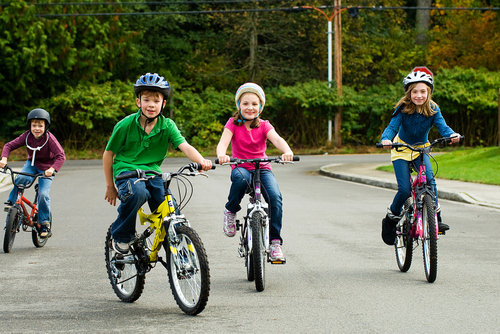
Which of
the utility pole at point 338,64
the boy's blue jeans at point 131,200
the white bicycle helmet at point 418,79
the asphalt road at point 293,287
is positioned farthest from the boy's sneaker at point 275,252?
the utility pole at point 338,64

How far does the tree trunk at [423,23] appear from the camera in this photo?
45.2 m

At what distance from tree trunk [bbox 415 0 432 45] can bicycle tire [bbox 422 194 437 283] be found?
40479 millimetres

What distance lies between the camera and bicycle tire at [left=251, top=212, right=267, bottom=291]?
5.79 meters

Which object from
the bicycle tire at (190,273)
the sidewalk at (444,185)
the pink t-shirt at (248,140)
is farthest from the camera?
the sidewalk at (444,185)

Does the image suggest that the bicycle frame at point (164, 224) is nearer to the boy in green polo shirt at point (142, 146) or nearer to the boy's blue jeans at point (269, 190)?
the boy in green polo shirt at point (142, 146)

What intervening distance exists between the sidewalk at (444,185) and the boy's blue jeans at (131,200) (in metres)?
8.47

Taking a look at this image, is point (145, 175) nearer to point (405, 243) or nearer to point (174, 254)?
point (174, 254)

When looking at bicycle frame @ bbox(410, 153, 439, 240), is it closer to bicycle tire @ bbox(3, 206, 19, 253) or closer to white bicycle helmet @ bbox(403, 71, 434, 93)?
white bicycle helmet @ bbox(403, 71, 434, 93)

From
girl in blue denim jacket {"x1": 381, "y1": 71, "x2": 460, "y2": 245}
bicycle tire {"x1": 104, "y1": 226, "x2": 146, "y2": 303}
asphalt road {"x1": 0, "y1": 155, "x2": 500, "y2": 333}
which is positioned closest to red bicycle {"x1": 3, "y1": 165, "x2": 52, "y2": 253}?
asphalt road {"x1": 0, "y1": 155, "x2": 500, "y2": 333}

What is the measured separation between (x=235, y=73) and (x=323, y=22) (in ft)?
20.0

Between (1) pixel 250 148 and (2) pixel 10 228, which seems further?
(2) pixel 10 228

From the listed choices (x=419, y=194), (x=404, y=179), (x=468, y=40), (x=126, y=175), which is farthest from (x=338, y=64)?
(x=126, y=175)

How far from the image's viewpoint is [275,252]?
20.1 feet

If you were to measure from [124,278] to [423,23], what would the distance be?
146ft
